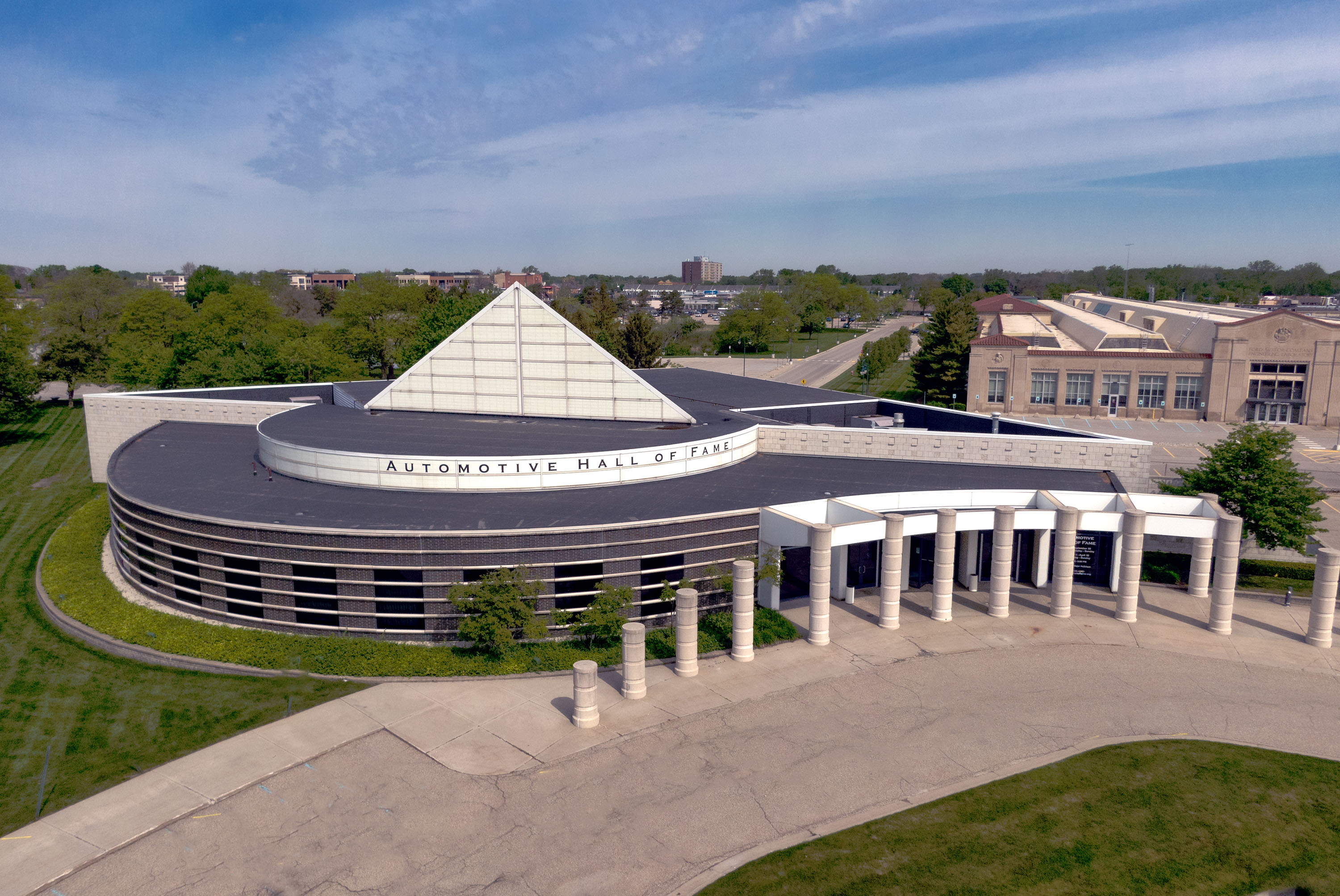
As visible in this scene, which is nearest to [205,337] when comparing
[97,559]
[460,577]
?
[97,559]

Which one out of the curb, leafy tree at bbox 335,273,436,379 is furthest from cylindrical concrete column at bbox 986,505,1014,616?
leafy tree at bbox 335,273,436,379

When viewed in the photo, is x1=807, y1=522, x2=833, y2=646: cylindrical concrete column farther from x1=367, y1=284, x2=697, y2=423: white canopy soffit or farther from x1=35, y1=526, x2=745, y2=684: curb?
x1=367, y1=284, x2=697, y2=423: white canopy soffit

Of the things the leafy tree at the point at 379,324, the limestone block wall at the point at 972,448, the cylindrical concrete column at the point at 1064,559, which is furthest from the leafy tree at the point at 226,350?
the cylindrical concrete column at the point at 1064,559

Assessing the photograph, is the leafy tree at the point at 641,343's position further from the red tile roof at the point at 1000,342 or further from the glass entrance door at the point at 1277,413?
the glass entrance door at the point at 1277,413

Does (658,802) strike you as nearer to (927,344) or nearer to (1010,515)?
(1010,515)

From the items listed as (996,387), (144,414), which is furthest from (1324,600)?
(144,414)

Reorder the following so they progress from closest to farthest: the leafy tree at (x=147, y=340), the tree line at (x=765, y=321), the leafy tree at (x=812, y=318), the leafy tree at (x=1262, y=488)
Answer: the leafy tree at (x=1262, y=488) < the leafy tree at (x=147, y=340) < the tree line at (x=765, y=321) < the leafy tree at (x=812, y=318)

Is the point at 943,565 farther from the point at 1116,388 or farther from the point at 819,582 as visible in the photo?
the point at 1116,388
